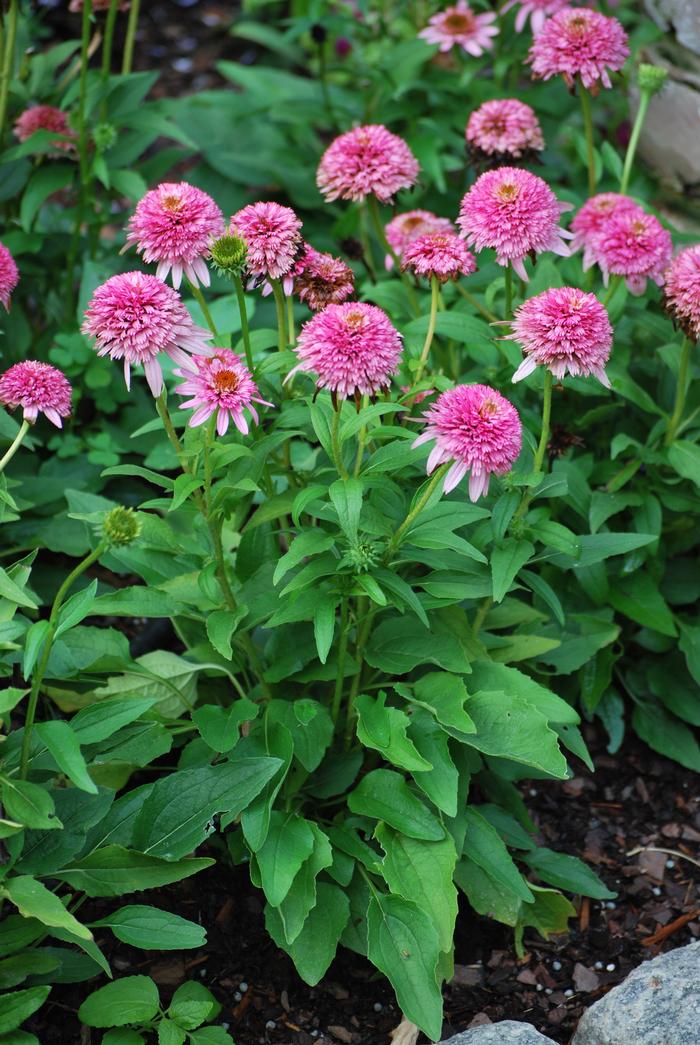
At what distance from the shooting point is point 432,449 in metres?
2.20

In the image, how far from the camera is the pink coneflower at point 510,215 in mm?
2432

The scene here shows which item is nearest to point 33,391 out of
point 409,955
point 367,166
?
point 367,166

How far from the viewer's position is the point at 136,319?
6.87ft

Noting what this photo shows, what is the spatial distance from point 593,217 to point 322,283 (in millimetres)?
871

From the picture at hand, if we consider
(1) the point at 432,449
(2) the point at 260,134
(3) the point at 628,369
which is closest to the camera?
(1) the point at 432,449

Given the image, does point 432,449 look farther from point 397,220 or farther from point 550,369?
point 397,220

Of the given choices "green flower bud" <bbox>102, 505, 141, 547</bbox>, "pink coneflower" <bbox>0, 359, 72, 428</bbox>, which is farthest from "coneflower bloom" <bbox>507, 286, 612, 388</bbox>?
"pink coneflower" <bbox>0, 359, 72, 428</bbox>

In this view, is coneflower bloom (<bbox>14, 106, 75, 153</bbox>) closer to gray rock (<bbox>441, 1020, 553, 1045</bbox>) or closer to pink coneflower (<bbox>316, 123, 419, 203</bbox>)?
pink coneflower (<bbox>316, 123, 419, 203</bbox>)

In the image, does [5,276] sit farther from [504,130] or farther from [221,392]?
[504,130]

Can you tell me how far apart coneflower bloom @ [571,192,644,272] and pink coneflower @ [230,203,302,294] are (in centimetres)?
90

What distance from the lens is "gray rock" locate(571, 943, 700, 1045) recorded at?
2.18 metres

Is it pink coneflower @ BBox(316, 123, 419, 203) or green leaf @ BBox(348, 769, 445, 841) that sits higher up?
pink coneflower @ BBox(316, 123, 419, 203)

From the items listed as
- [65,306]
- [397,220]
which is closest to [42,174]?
[65,306]

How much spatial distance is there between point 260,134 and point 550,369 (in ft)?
9.39
